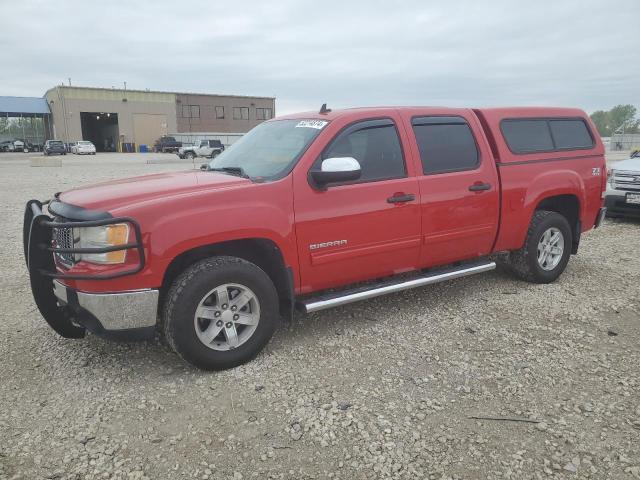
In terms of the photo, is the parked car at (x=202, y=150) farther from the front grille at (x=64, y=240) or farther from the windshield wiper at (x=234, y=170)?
the front grille at (x=64, y=240)

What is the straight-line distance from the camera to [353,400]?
10.2 ft

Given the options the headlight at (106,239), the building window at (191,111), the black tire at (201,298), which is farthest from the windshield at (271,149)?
the building window at (191,111)

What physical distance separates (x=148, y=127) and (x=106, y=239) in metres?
62.8

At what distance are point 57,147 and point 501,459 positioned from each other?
4783 centimetres

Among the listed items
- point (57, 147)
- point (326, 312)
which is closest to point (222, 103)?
point (57, 147)

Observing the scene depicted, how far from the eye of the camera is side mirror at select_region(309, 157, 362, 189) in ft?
11.5

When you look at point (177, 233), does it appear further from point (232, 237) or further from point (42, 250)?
point (42, 250)

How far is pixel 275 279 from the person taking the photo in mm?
3717

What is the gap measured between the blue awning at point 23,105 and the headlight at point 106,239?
63.6 m

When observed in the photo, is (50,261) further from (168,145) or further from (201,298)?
(168,145)

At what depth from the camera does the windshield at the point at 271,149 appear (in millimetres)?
3795

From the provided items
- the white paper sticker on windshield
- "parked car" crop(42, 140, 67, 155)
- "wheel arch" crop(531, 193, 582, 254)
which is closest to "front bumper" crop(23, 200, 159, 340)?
the white paper sticker on windshield

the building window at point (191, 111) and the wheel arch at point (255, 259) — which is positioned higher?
the building window at point (191, 111)

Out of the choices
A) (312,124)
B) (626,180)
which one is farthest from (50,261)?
(626,180)
